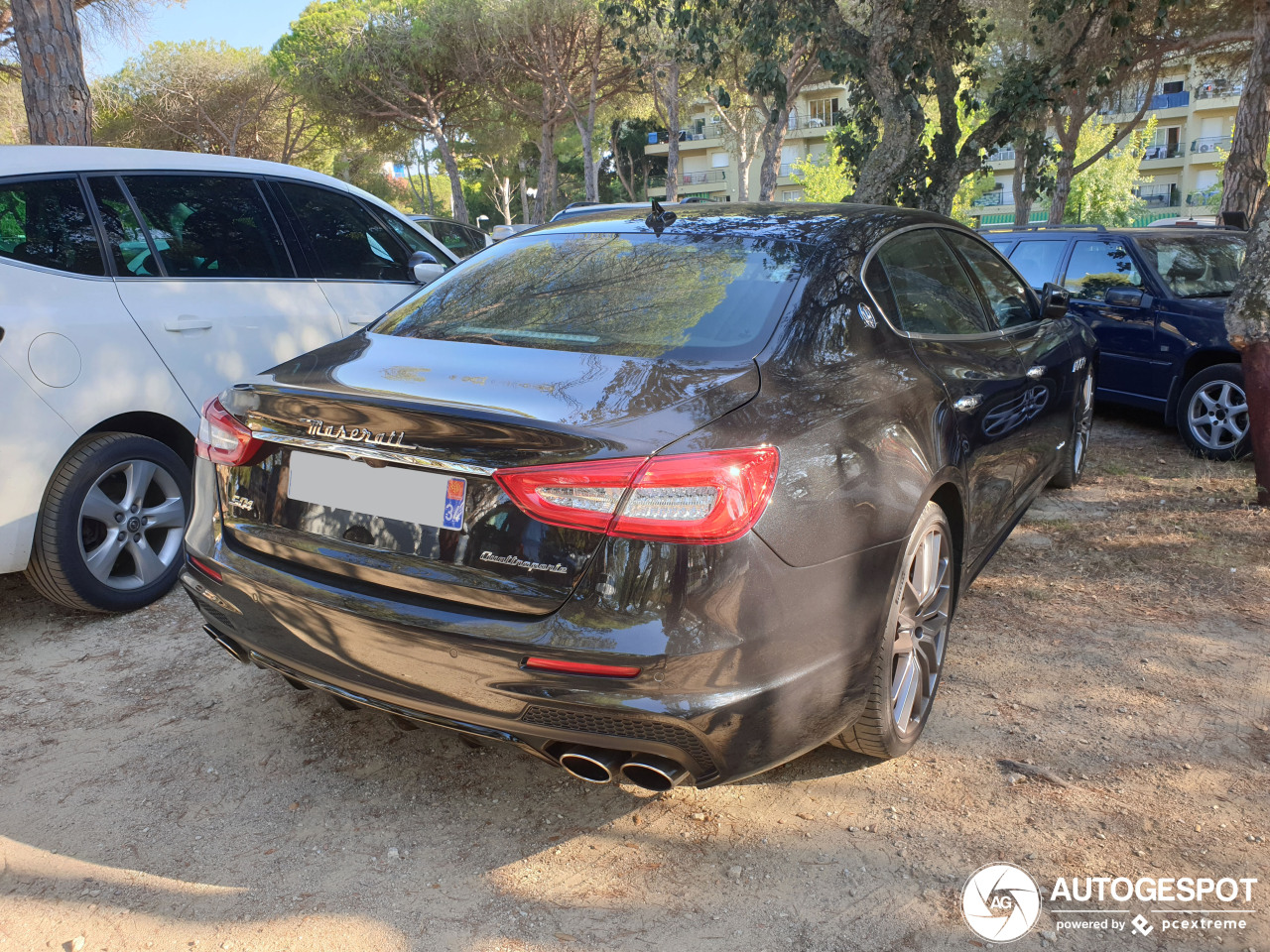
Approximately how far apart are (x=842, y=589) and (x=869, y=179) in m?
7.98

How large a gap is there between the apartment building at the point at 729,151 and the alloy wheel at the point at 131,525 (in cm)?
5356

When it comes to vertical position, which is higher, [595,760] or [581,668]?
[581,668]

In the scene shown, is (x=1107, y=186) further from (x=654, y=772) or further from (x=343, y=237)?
(x=654, y=772)

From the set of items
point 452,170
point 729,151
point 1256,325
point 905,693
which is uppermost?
point 729,151

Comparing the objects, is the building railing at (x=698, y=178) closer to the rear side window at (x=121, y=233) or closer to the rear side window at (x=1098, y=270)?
the rear side window at (x=1098, y=270)

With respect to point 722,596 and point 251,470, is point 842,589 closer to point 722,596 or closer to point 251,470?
point 722,596

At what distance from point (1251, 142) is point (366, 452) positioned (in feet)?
49.7

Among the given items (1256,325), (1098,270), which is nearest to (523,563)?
(1256,325)

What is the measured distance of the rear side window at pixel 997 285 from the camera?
12.8 ft

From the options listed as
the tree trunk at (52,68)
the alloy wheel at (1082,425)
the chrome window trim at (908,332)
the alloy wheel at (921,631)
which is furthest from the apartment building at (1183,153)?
the alloy wheel at (921,631)

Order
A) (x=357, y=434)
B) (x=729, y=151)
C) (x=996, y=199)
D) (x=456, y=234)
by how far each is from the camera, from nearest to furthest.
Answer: (x=357, y=434) < (x=456, y=234) < (x=729, y=151) < (x=996, y=199)

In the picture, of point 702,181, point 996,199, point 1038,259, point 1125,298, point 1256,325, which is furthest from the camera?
point 702,181

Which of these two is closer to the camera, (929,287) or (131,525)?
(929,287)

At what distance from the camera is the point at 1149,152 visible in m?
56.3
